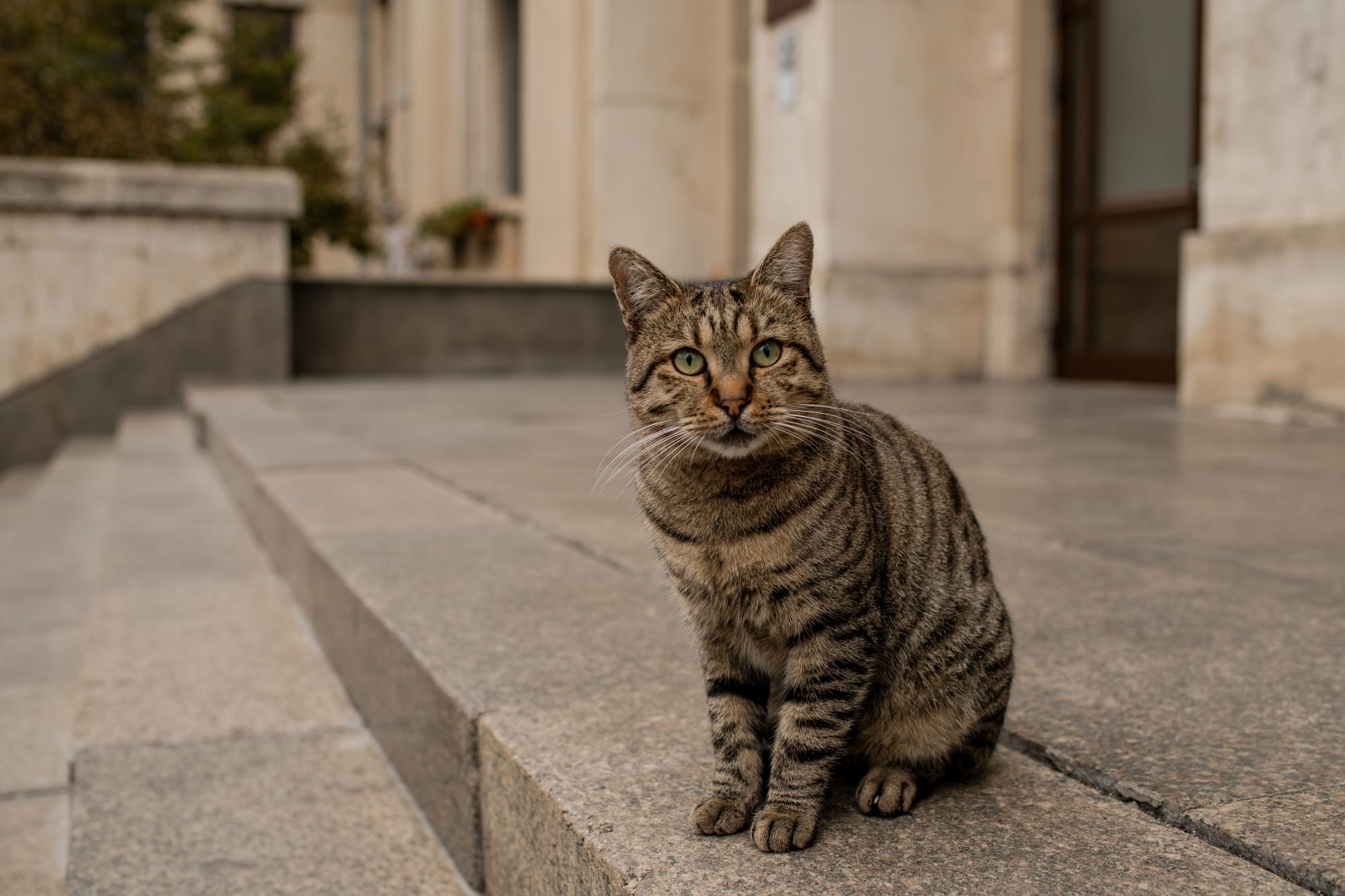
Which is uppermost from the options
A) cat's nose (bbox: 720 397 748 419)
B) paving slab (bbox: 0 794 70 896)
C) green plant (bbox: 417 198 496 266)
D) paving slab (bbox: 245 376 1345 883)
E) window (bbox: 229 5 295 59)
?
window (bbox: 229 5 295 59)

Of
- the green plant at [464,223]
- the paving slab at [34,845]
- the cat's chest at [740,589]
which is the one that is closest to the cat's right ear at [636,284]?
the cat's chest at [740,589]

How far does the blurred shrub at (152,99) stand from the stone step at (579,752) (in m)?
10.2

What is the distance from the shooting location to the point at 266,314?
31.8ft

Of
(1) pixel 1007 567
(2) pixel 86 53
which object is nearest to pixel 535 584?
(1) pixel 1007 567

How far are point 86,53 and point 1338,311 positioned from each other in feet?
48.5

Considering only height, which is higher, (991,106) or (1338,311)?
(991,106)

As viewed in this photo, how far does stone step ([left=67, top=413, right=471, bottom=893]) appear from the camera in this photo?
2.07 m

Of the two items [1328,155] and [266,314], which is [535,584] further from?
[266,314]

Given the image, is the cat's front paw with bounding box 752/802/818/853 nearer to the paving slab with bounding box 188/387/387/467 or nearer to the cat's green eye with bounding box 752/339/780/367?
the cat's green eye with bounding box 752/339/780/367

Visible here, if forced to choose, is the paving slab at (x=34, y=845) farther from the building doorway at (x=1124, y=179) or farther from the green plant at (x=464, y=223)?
the green plant at (x=464, y=223)

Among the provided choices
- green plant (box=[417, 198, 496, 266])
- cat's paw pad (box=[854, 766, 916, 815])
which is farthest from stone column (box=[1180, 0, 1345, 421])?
green plant (box=[417, 198, 496, 266])

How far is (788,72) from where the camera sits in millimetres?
9711

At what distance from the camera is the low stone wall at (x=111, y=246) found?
8727 mm

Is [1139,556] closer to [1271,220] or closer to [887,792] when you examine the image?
[887,792]
